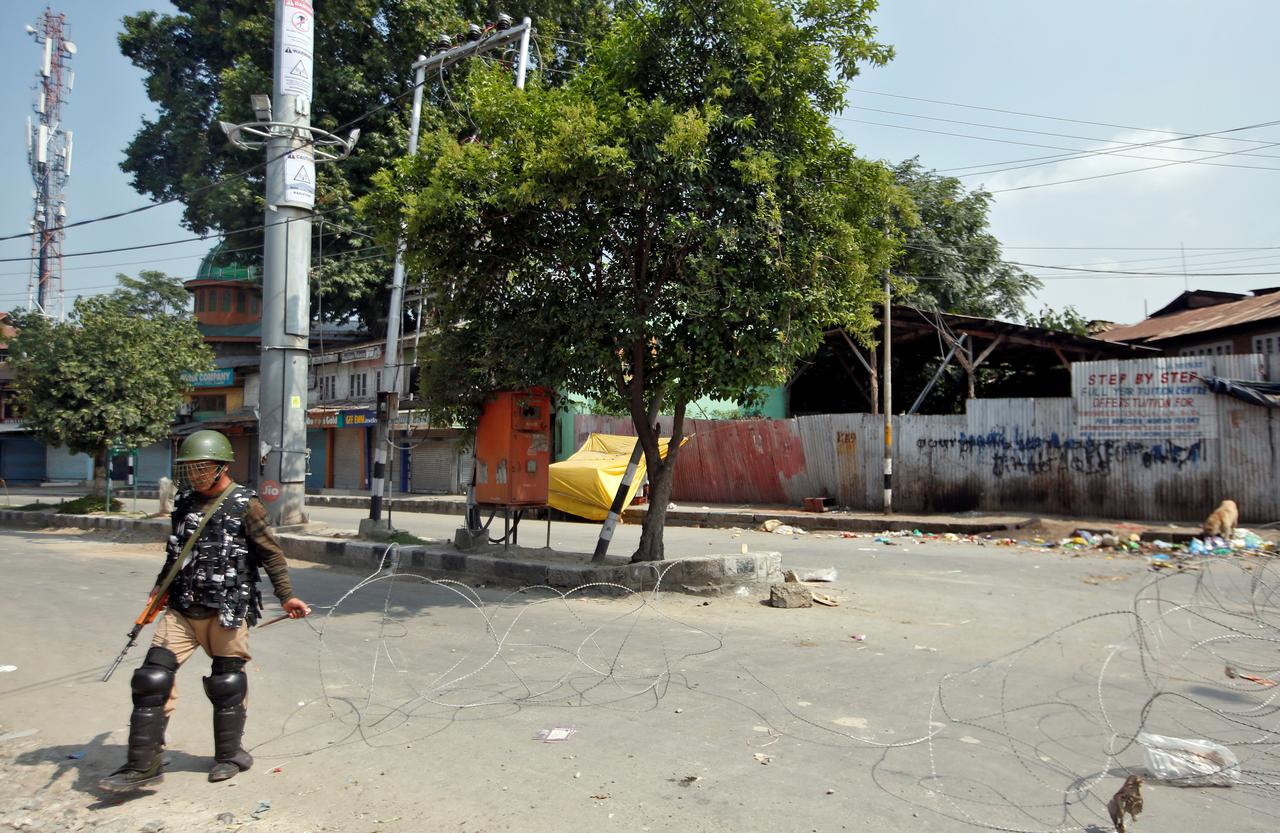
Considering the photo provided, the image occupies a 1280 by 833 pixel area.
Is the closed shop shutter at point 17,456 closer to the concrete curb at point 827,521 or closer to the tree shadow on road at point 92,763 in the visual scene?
the concrete curb at point 827,521

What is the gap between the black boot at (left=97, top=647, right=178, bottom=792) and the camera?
4051 millimetres

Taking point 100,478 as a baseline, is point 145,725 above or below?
below

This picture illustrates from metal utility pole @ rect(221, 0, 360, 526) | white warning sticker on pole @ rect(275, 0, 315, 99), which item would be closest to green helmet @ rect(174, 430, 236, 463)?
metal utility pole @ rect(221, 0, 360, 526)

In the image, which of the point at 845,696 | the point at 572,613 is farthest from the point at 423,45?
the point at 845,696

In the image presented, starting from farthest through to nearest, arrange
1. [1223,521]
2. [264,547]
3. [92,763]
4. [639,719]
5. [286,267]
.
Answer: [286,267] < [1223,521] < [639,719] < [92,763] < [264,547]

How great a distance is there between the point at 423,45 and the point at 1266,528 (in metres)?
27.4

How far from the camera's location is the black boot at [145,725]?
4051 millimetres

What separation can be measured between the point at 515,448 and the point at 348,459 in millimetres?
26483

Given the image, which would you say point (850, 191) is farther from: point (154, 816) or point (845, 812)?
point (154, 816)

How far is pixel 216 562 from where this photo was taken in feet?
13.9

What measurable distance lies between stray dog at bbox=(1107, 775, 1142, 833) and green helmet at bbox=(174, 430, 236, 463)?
4.22m

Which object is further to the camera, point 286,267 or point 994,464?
point 994,464

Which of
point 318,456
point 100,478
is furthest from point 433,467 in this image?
point 100,478

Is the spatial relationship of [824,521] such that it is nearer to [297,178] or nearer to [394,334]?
[394,334]
